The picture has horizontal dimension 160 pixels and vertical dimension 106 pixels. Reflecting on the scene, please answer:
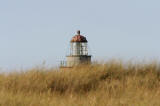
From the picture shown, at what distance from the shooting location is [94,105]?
4.47 m

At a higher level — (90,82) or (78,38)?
(78,38)

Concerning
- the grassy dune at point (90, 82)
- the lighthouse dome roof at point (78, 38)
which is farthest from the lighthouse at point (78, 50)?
the grassy dune at point (90, 82)

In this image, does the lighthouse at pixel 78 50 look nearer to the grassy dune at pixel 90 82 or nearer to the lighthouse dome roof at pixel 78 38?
the lighthouse dome roof at pixel 78 38

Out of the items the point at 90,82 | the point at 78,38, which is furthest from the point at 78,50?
the point at 90,82

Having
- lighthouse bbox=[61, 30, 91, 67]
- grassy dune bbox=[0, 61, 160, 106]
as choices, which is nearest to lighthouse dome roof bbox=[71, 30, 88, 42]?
lighthouse bbox=[61, 30, 91, 67]

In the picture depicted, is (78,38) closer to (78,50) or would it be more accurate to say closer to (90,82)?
A: (78,50)

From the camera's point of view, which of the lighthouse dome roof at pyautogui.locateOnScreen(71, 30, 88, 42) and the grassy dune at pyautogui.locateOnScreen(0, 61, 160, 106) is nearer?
the grassy dune at pyautogui.locateOnScreen(0, 61, 160, 106)

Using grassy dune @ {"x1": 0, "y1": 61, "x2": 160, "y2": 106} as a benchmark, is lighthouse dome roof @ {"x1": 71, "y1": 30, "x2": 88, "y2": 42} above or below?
above

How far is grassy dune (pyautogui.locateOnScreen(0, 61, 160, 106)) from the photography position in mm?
5527

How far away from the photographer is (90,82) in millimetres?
6469

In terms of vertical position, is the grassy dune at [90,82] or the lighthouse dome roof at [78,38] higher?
the lighthouse dome roof at [78,38]

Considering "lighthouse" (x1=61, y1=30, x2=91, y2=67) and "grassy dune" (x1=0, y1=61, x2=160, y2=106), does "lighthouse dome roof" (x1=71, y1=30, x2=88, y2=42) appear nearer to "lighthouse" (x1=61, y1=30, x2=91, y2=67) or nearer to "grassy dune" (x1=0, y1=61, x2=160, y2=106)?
"lighthouse" (x1=61, y1=30, x2=91, y2=67)

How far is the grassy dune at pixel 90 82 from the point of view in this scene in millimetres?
5527

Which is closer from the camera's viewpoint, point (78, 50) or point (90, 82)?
point (90, 82)
